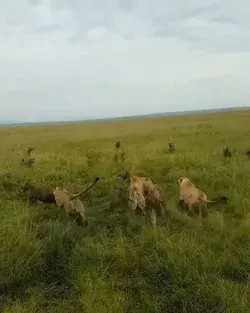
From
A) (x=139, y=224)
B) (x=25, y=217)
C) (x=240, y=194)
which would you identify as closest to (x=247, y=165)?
(x=240, y=194)

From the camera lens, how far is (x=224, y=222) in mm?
6594

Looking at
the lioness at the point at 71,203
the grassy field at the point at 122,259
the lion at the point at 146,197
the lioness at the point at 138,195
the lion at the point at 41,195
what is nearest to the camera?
the grassy field at the point at 122,259

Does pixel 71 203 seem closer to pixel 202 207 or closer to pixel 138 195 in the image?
pixel 138 195

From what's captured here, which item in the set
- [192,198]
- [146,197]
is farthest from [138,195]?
[192,198]

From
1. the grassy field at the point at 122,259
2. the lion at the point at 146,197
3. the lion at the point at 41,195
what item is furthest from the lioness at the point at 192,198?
the lion at the point at 41,195

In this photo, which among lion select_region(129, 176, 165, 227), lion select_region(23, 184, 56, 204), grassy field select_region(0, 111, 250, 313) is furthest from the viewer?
lion select_region(23, 184, 56, 204)

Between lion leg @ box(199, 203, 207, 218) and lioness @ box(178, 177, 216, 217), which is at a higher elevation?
lioness @ box(178, 177, 216, 217)

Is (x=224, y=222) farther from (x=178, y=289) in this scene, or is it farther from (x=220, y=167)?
(x=220, y=167)

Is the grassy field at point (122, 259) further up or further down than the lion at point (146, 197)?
further down

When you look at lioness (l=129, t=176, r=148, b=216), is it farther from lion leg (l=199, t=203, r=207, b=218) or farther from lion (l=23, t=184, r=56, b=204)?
lion (l=23, t=184, r=56, b=204)

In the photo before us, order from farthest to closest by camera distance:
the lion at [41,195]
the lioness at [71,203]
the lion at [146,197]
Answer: the lion at [41,195] < the lion at [146,197] < the lioness at [71,203]

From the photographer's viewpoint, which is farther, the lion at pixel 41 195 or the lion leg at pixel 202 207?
the lion at pixel 41 195

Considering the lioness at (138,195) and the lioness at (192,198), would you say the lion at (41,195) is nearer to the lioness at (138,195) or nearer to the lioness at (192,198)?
the lioness at (138,195)

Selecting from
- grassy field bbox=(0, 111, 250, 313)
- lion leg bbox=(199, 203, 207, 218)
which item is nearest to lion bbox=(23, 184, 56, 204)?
grassy field bbox=(0, 111, 250, 313)
